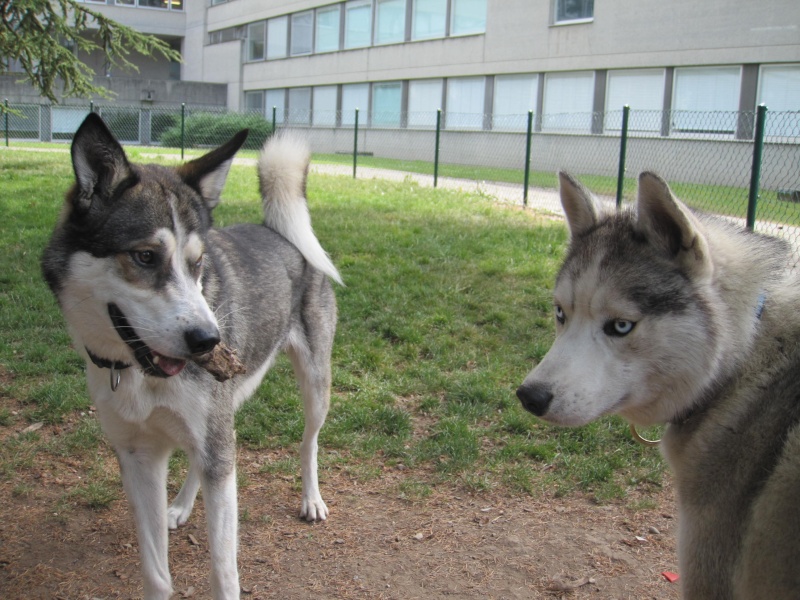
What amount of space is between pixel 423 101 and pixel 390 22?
446 cm

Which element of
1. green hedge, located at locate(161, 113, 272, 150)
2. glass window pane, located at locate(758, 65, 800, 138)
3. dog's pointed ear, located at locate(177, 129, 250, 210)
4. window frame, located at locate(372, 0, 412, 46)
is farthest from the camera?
window frame, located at locate(372, 0, 412, 46)

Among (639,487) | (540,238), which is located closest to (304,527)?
(639,487)

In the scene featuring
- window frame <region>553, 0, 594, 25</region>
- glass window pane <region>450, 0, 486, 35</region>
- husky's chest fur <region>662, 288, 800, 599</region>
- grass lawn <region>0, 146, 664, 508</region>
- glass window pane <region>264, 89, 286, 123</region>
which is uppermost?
glass window pane <region>450, 0, 486, 35</region>

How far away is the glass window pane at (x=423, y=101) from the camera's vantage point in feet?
104

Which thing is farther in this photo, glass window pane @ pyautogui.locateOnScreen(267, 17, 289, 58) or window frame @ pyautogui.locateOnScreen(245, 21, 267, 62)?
window frame @ pyautogui.locateOnScreen(245, 21, 267, 62)

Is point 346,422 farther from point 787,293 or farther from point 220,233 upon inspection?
point 787,293

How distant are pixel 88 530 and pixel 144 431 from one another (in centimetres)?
116

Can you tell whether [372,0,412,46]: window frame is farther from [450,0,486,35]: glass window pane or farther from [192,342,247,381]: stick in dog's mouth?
[192,342,247,381]: stick in dog's mouth

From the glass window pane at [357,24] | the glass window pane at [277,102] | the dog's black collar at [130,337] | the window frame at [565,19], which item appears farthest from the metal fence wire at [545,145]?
the dog's black collar at [130,337]

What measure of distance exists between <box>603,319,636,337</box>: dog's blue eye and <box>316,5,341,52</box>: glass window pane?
3687 cm

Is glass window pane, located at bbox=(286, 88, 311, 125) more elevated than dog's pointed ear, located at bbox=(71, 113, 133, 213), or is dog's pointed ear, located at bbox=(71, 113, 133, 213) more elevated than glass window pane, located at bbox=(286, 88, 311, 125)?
glass window pane, located at bbox=(286, 88, 311, 125)

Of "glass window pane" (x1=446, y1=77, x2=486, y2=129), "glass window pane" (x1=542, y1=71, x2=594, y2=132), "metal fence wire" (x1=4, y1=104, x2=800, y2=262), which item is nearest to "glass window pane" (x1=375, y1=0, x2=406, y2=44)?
"metal fence wire" (x1=4, y1=104, x2=800, y2=262)

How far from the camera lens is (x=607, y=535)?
4070 mm

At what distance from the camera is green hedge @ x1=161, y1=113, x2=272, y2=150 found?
26641mm
